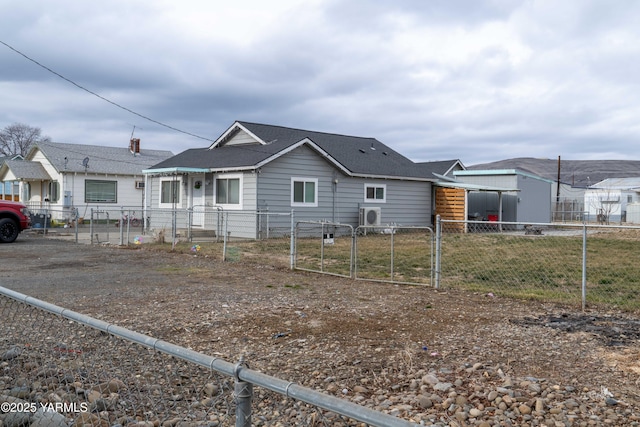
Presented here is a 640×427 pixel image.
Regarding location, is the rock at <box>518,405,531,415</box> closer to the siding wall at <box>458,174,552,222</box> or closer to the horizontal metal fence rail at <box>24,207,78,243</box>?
the horizontal metal fence rail at <box>24,207,78,243</box>

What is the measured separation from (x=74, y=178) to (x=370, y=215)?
59.8 feet

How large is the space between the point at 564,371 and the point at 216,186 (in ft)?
60.5

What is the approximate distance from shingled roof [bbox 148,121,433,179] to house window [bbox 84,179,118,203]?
889 cm

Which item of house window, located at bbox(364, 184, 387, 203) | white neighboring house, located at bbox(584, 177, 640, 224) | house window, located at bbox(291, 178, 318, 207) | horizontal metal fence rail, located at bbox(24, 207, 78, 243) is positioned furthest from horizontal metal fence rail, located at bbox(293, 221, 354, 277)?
white neighboring house, located at bbox(584, 177, 640, 224)

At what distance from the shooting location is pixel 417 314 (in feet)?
25.6

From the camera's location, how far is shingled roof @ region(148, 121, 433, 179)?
21.7 m

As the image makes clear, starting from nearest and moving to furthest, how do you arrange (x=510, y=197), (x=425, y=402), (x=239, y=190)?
(x=425, y=402) < (x=239, y=190) < (x=510, y=197)

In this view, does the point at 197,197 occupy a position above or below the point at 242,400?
above

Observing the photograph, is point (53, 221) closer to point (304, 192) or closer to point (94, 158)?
point (94, 158)

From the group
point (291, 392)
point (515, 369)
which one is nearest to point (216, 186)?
point (515, 369)

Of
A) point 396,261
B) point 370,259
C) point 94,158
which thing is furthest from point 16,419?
point 94,158

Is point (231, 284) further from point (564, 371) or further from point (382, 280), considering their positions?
point (564, 371)

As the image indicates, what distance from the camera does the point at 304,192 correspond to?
22531 millimetres

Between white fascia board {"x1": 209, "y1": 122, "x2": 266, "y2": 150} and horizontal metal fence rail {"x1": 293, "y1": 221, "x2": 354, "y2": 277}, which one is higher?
white fascia board {"x1": 209, "y1": 122, "x2": 266, "y2": 150}
